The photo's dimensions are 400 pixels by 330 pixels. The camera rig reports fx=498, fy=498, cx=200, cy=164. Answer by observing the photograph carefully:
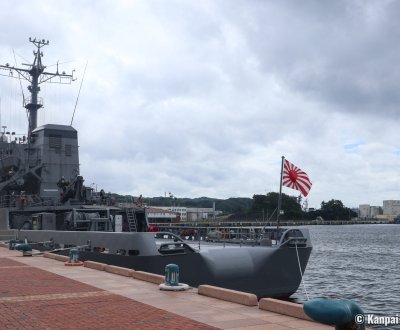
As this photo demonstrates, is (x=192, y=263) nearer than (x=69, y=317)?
No

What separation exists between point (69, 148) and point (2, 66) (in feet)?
38.5

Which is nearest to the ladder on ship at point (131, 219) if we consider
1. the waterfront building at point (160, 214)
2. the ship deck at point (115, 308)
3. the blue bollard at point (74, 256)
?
the blue bollard at point (74, 256)

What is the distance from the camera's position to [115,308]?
28.4ft

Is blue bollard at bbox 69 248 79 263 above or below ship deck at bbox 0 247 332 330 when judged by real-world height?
above

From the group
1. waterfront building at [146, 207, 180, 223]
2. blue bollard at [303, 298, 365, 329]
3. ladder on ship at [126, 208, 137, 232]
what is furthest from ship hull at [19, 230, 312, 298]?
waterfront building at [146, 207, 180, 223]

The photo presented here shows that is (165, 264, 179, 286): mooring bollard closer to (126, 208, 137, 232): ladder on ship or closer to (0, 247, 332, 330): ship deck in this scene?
(0, 247, 332, 330): ship deck

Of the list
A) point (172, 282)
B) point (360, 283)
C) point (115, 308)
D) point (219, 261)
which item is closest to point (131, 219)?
point (219, 261)

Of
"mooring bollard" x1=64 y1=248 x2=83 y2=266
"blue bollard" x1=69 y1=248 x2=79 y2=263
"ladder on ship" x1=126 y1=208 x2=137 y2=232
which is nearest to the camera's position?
"mooring bollard" x1=64 y1=248 x2=83 y2=266

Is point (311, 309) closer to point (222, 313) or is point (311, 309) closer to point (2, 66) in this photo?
point (222, 313)

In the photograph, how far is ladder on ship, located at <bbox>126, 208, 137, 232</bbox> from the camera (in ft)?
67.3

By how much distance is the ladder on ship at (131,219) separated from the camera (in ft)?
67.3

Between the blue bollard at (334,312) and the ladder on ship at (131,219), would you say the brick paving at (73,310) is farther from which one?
the ladder on ship at (131,219)

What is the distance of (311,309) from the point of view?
5.16 meters

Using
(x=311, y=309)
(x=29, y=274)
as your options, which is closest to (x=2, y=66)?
(x=29, y=274)
